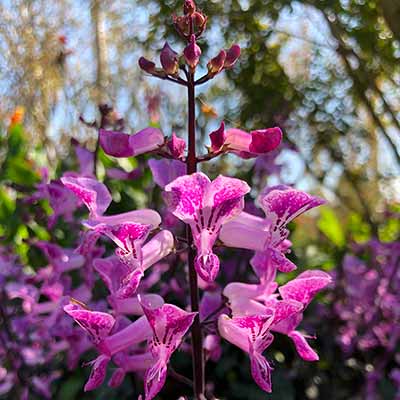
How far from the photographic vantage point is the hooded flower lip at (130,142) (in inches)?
32.9

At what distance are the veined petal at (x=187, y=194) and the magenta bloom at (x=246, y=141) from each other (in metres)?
0.07

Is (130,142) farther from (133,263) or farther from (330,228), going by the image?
(330,228)

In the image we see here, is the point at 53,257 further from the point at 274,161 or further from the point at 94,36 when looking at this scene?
the point at 94,36

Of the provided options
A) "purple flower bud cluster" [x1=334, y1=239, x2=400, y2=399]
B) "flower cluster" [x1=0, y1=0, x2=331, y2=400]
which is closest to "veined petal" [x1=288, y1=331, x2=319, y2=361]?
"flower cluster" [x1=0, y1=0, x2=331, y2=400]

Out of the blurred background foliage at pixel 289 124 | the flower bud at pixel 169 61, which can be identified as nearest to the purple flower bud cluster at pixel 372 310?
the blurred background foliage at pixel 289 124

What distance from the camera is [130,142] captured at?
0.84 metres

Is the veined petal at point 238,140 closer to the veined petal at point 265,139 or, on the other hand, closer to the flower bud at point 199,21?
the veined petal at point 265,139

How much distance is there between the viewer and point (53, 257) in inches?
48.4

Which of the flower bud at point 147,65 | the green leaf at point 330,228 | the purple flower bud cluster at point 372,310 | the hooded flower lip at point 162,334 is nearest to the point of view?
the hooded flower lip at point 162,334

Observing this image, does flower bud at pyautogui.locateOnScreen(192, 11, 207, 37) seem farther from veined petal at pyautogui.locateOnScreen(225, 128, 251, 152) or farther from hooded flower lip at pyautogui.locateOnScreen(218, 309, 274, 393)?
hooded flower lip at pyautogui.locateOnScreen(218, 309, 274, 393)

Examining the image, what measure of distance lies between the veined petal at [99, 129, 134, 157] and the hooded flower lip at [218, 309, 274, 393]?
0.25 meters

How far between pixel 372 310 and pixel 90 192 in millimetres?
1073

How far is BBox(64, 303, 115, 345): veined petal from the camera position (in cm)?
78

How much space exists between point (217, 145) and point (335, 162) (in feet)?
8.17
